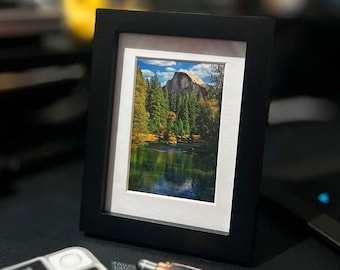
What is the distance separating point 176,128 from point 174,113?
0.7 inches

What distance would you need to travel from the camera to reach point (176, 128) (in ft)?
2.14

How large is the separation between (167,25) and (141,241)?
0.26 meters

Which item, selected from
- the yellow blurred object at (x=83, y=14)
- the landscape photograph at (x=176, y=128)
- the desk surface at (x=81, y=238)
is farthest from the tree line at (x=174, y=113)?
the yellow blurred object at (x=83, y=14)

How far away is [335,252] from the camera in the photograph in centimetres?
68

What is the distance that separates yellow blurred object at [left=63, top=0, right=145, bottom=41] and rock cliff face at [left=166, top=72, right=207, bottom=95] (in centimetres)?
26

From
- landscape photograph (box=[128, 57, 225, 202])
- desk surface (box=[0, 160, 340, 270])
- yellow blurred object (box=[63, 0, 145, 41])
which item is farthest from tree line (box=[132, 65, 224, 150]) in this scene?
yellow blurred object (box=[63, 0, 145, 41])

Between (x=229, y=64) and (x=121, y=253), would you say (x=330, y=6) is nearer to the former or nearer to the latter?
(x=229, y=64)

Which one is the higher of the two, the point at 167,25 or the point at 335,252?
the point at 167,25

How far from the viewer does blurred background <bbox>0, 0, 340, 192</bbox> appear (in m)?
0.77

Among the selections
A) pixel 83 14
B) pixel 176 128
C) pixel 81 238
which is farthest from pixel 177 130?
pixel 83 14

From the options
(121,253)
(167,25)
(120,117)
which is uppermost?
(167,25)

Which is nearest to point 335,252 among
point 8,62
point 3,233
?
point 3,233

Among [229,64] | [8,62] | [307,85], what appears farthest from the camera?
[8,62]

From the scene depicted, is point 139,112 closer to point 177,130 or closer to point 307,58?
point 177,130
